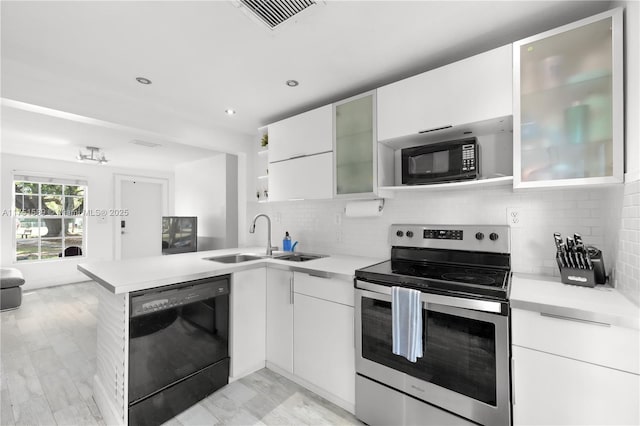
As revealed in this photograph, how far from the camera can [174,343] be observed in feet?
6.06

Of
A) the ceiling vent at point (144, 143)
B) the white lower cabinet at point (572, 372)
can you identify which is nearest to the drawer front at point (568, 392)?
the white lower cabinet at point (572, 372)

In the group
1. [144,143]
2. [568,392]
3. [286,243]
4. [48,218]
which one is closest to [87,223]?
[48,218]

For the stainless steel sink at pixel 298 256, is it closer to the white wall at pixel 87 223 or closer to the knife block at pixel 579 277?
the knife block at pixel 579 277

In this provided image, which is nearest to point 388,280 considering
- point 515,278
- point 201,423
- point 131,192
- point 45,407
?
point 515,278

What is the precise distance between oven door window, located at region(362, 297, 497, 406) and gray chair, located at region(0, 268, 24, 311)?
5071 millimetres

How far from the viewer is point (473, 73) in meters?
1.70

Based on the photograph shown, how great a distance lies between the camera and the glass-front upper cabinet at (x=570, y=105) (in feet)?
4.36

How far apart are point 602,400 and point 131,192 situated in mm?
7508

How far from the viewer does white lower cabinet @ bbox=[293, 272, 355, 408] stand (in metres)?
1.87

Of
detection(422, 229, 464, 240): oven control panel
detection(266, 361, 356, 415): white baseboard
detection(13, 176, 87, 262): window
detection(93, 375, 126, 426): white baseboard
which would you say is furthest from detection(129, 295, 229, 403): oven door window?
detection(13, 176, 87, 262): window

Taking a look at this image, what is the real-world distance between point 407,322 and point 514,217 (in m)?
1.03

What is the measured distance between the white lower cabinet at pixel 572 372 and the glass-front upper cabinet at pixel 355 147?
1277mm

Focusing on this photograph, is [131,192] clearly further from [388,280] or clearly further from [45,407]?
[388,280]

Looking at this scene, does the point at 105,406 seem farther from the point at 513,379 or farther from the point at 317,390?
the point at 513,379
